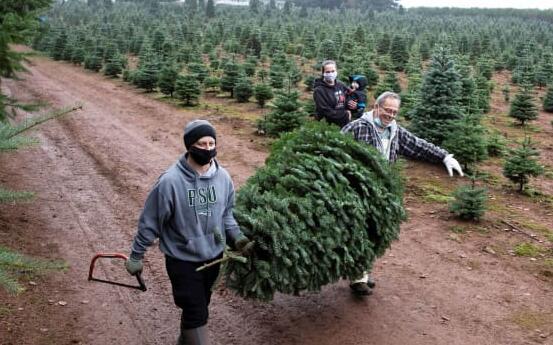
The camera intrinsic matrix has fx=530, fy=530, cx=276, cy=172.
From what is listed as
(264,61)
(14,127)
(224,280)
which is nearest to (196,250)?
(224,280)

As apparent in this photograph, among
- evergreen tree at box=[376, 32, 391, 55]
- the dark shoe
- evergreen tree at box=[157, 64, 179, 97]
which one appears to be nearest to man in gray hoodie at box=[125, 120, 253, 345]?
the dark shoe

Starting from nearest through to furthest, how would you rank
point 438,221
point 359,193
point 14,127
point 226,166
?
point 14,127 < point 359,193 < point 438,221 < point 226,166

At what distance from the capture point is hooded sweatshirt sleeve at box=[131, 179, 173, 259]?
4008 mm

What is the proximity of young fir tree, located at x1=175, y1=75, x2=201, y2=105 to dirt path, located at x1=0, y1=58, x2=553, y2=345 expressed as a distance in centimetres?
642

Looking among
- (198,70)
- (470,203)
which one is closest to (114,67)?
(198,70)

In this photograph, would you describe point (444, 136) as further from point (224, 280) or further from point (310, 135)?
point (224, 280)

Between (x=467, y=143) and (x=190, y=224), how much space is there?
25.3 feet

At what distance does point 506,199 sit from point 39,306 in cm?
771

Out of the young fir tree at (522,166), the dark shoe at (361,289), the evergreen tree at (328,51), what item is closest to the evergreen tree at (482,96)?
the young fir tree at (522,166)

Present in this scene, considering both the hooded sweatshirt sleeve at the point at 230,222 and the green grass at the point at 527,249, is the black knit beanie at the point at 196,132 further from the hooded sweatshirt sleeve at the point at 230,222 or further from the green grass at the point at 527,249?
the green grass at the point at 527,249

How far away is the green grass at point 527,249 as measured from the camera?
7242 mm

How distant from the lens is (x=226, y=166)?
10.7 m

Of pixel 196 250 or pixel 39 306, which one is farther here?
pixel 39 306

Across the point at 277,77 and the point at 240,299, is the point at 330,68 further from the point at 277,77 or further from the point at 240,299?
the point at 277,77
